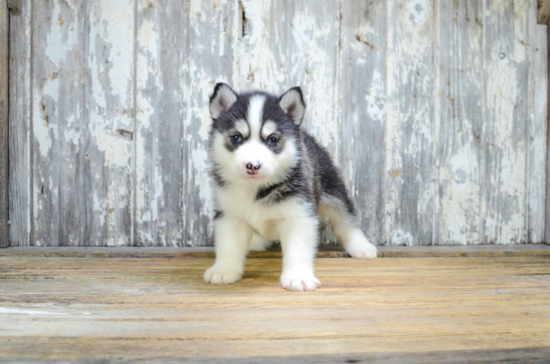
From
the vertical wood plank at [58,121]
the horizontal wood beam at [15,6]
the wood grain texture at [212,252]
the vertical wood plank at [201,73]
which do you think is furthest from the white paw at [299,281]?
the horizontal wood beam at [15,6]

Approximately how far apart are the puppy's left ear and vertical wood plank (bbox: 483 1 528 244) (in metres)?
1.72

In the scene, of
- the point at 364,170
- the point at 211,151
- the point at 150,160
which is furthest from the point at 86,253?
the point at 364,170

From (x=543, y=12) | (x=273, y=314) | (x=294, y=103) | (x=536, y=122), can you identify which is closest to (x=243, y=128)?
(x=294, y=103)

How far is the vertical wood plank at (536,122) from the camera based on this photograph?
304cm

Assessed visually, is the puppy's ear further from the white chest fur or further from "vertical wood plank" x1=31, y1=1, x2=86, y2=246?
"vertical wood plank" x1=31, y1=1, x2=86, y2=246

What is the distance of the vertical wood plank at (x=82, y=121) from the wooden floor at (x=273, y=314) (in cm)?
57

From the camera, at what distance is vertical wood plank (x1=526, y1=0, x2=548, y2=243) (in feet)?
9.96

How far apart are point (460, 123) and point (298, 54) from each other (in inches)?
53.1

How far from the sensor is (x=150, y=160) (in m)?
2.91

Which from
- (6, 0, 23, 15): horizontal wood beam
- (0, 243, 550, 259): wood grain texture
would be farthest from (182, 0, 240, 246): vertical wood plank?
(6, 0, 23, 15): horizontal wood beam

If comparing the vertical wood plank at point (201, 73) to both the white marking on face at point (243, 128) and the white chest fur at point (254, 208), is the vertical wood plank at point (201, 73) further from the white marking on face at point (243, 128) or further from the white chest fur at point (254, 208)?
the white marking on face at point (243, 128)

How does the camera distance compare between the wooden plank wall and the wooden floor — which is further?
the wooden plank wall

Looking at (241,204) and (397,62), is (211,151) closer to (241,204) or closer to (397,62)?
(241,204)

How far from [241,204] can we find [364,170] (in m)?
1.23
